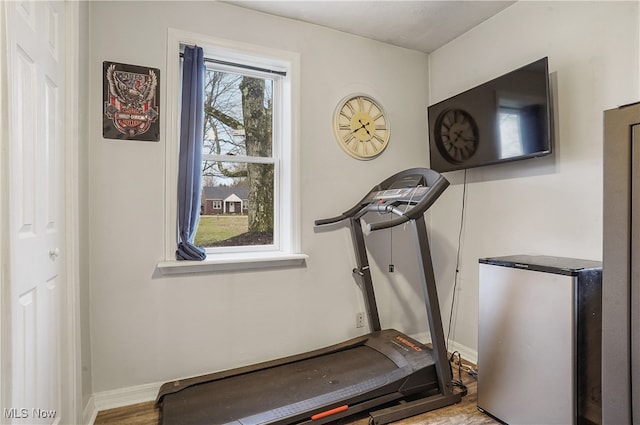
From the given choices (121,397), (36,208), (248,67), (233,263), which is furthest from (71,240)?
(248,67)

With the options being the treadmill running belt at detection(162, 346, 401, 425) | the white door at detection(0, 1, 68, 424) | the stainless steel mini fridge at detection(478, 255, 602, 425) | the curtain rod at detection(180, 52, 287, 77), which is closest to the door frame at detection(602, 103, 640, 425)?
the stainless steel mini fridge at detection(478, 255, 602, 425)

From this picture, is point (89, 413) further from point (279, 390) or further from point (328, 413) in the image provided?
point (328, 413)

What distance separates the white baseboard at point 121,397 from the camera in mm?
2047

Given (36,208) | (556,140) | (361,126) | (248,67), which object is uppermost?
(248,67)

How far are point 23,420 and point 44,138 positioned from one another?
1042 millimetres

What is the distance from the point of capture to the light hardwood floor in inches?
75.8

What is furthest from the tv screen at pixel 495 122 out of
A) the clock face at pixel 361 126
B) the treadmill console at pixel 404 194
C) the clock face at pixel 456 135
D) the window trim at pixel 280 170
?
the window trim at pixel 280 170

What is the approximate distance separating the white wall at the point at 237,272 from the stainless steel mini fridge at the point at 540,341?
108 cm

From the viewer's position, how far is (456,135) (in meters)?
2.63

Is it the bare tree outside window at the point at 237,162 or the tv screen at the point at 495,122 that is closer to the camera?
the tv screen at the point at 495,122
